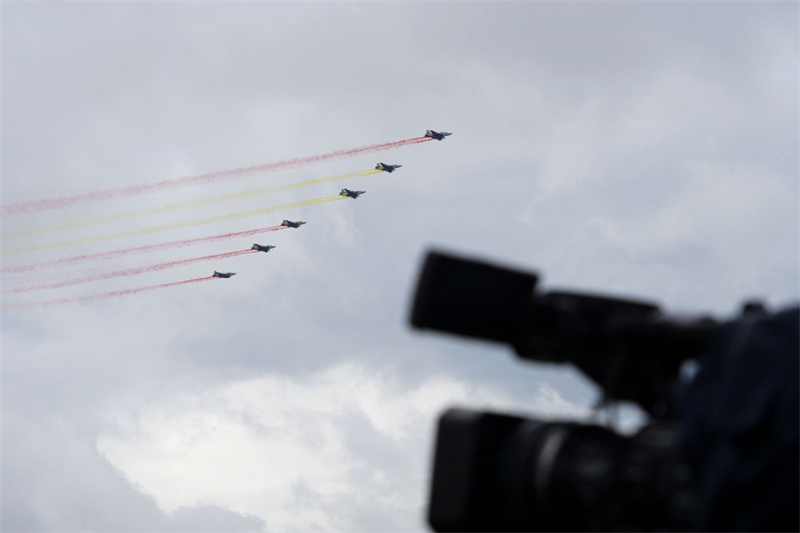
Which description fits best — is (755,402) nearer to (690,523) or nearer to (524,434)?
(690,523)

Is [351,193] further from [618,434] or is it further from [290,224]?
[618,434]

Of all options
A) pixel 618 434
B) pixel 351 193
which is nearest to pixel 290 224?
pixel 351 193

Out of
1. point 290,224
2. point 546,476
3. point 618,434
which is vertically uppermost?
point 290,224

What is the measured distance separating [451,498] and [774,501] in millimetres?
1804

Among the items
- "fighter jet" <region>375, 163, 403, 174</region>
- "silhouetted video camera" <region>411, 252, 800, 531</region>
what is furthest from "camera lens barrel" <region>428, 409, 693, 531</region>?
"fighter jet" <region>375, 163, 403, 174</region>

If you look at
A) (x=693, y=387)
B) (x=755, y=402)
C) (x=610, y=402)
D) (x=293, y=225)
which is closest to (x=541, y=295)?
(x=610, y=402)

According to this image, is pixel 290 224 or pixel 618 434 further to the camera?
pixel 290 224

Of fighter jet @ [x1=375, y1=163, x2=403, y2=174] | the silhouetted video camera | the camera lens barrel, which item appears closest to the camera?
the silhouetted video camera

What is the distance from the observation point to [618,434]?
194 inches

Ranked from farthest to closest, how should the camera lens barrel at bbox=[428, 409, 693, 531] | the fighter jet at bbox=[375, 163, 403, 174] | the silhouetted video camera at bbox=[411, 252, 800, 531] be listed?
the fighter jet at bbox=[375, 163, 403, 174]
the camera lens barrel at bbox=[428, 409, 693, 531]
the silhouetted video camera at bbox=[411, 252, 800, 531]

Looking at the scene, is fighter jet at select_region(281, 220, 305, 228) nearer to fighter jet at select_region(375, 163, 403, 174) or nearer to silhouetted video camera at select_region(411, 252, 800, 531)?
fighter jet at select_region(375, 163, 403, 174)

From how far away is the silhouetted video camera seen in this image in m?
3.98

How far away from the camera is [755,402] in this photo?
13.1ft

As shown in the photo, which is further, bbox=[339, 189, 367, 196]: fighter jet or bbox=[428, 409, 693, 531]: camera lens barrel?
bbox=[339, 189, 367, 196]: fighter jet
